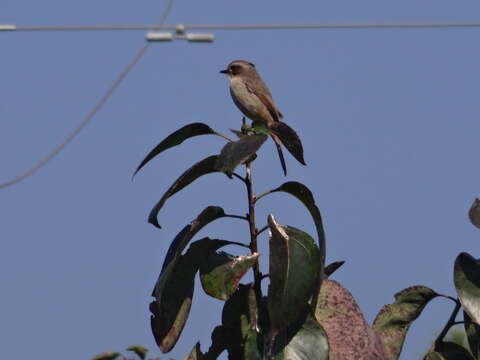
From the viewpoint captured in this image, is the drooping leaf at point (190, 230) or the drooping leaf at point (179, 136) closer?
the drooping leaf at point (190, 230)

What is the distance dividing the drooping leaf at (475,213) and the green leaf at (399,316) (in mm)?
262

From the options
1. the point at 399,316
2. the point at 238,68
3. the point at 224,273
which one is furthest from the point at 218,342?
the point at 238,68

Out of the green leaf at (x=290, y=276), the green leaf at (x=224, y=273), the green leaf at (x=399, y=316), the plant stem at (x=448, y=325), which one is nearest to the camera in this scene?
the green leaf at (x=290, y=276)

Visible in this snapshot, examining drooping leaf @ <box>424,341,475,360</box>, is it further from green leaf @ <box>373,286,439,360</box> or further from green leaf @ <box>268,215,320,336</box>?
green leaf @ <box>268,215,320,336</box>

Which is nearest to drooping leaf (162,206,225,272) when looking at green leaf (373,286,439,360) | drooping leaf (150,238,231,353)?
drooping leaf (150,238,231,353)

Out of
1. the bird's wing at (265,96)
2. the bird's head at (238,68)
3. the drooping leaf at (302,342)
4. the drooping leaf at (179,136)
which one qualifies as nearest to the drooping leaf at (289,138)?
the drooping leaf at (179,136)

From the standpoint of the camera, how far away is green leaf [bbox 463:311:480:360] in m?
2.75

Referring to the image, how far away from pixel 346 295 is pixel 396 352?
0.36m

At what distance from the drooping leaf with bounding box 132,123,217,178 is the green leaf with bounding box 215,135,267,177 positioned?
0.90ft

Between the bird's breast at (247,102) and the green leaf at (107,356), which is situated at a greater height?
the bird's breast at (247,102)

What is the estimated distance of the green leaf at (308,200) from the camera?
259cm

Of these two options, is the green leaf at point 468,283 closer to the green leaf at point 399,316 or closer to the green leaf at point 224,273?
the green leaf at point 399,316

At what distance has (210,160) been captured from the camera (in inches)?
109

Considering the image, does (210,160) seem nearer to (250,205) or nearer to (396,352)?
(250,205)
